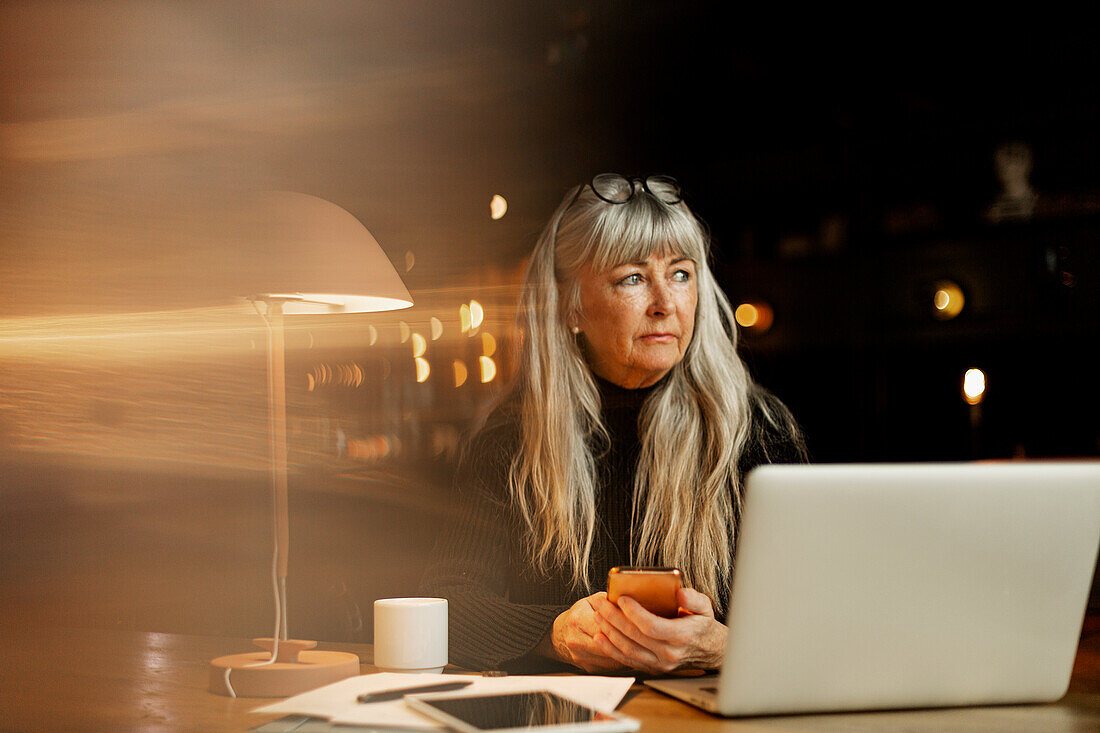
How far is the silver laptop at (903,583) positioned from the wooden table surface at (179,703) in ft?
0.08

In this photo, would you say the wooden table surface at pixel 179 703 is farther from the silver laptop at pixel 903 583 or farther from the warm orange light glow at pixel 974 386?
the warm orange light glow at pixel 974 386

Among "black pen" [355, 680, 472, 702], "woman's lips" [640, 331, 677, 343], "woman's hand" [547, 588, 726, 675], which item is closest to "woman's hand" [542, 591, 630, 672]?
"woman's hand" [547, 588, 726, 675]

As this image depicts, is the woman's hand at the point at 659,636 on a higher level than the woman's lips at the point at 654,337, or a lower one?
lower

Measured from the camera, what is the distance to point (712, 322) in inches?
84.0

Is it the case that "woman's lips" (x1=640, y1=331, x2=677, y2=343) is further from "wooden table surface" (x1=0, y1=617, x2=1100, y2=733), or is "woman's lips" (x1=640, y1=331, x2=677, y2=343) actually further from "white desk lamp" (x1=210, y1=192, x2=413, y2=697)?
"wooden table surface" (x1=0, y1=617, x2=1100, y2=733)

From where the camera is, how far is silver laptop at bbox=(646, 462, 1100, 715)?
85 centimetres

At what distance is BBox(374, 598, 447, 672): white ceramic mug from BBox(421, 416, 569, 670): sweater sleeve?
0.36 meters

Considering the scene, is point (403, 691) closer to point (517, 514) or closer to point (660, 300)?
point (517, 514)

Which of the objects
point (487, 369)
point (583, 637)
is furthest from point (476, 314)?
point (583, 637)

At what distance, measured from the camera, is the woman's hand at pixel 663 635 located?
3.90 ft

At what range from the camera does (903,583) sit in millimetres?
880

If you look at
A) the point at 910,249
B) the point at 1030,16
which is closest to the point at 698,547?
the point at 910,249

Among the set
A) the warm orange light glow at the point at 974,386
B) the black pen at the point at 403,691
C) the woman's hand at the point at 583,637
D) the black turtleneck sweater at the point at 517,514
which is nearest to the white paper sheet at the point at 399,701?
the black pen at the point at 403,691

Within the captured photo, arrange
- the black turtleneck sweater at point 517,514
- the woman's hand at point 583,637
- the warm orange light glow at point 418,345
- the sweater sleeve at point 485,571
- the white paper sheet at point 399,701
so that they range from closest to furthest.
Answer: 1. the white paper sheet at point 399,701
2. the woman's hand at point 583,637
3. the sweater sleeve at point 485,571
4. the black turtleneck sweater at point 517,514
5. the warm orange light glow at point 418,345
